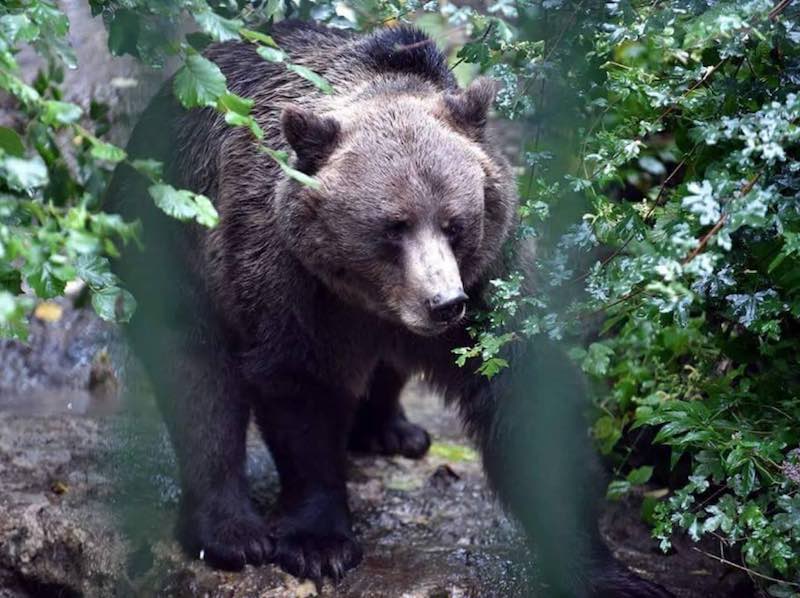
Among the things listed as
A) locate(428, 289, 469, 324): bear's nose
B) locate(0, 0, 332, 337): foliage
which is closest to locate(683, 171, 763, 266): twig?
locate(428, 289, 469, 324): bear's nose

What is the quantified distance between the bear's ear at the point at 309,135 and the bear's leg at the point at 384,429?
2358 mm

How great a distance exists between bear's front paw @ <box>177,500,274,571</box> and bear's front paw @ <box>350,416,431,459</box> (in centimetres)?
132

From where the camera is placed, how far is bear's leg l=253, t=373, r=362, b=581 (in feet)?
19.8

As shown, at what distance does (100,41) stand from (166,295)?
12.8ft

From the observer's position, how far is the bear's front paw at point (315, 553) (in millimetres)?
6008

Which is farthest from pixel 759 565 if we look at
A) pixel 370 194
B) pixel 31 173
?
pixel 31 173

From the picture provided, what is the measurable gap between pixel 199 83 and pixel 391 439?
368cm

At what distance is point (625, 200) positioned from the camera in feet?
17.0

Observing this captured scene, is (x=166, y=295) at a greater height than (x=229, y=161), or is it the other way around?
(x=229, y=161)

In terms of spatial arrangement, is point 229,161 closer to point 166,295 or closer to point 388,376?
point 166,295

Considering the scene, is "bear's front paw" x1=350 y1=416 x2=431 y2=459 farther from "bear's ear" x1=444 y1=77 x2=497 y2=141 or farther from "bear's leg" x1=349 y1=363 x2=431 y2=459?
"bear's ear" x1=444 y1=77 x2=497 y2=141

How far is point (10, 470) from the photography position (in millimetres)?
6695

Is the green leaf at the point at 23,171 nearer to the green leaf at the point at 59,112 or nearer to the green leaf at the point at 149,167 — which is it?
the green leaf at the point at 59,112

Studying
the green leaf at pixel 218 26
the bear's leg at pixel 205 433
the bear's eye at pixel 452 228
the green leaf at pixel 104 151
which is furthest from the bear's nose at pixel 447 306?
the bear's leg at pixel 205 433
